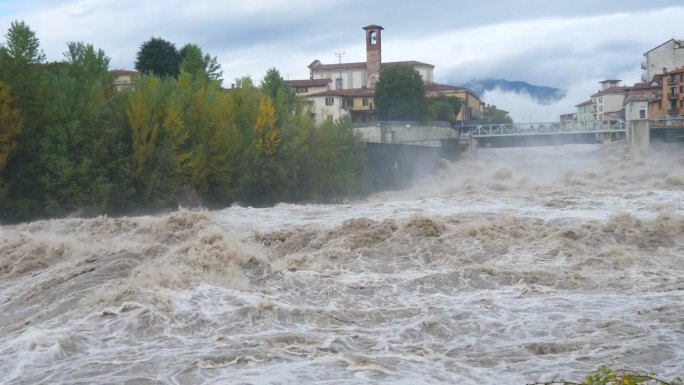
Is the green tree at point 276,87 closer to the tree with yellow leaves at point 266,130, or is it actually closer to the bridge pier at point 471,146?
the tree with yellow leaves at point 266,130

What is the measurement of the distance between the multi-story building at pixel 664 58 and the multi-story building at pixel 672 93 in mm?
6452

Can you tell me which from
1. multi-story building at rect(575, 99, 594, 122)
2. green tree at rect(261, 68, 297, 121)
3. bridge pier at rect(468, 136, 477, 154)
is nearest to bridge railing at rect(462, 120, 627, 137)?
bridge pier at rect(468, 136, 477, 154)

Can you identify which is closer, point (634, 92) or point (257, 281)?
point (257, 281)

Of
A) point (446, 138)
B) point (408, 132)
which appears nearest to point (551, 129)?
point (446, 138)

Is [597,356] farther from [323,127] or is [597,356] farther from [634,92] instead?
[634,92]

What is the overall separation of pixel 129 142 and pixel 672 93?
48.9m

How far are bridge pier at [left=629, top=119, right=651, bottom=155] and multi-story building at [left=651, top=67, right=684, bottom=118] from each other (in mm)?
14476

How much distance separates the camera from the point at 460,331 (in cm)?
1102

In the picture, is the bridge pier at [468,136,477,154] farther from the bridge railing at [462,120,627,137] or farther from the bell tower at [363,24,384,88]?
the bell tower at [363,24,384,88]

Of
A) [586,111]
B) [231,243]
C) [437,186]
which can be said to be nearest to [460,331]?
[231,243]

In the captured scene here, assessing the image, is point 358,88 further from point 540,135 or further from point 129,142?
point 129,142

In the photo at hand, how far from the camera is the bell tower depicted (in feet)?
277

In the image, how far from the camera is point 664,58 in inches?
2955

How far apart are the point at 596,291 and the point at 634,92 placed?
223 feet
